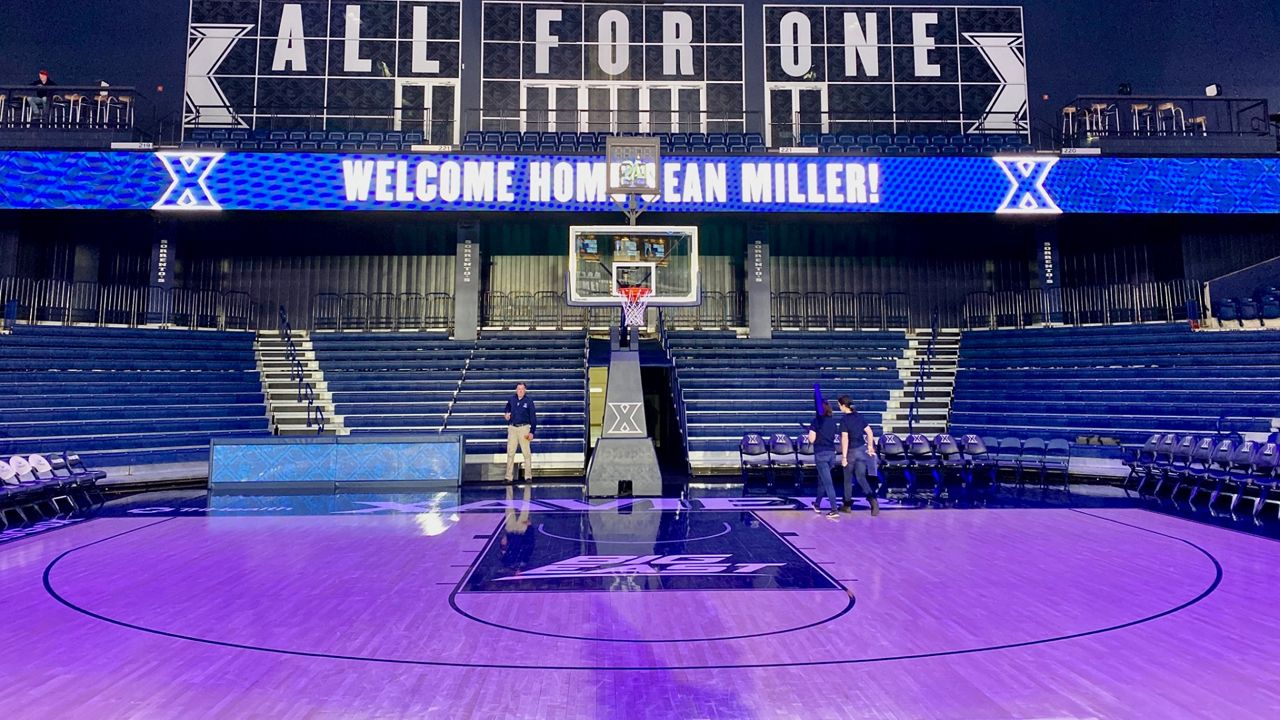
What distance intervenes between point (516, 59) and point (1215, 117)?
63.1ft

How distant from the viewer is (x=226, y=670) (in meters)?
3.90

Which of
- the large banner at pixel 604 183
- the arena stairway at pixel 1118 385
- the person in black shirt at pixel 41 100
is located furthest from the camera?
the person in black shirt at pixel 41 100

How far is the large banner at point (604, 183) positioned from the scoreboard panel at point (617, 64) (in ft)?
12.7

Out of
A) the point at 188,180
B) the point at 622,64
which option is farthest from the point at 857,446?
the point at 188,180

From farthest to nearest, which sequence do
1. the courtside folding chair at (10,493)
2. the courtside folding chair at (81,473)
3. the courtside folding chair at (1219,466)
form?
the courtside folding chair at (81,473), the courtside folding chair at (1219,466), the courtside folding chair at (10,493)

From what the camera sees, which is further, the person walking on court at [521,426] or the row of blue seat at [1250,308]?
the row of blue seat at [1250,308]

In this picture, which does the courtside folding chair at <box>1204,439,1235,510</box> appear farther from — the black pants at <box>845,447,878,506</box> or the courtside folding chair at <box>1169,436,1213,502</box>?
the black pants at <box>845,447,878,506</box>

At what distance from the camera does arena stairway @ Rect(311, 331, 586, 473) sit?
554 inches

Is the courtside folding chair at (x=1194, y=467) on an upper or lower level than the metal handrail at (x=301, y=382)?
lower

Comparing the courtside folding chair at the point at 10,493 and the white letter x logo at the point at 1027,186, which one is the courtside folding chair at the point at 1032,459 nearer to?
the white letter x logo at the point at 1027,186

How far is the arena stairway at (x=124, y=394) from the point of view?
39.3 ft

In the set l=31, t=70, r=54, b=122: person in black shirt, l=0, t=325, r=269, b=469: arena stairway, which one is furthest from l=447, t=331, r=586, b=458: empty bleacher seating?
l=31, t=70, r=54, b=122: person in black shirt

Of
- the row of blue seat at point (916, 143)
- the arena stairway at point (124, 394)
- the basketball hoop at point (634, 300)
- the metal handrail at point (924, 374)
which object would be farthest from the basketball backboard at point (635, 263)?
the arena stairway at point (124, 394)

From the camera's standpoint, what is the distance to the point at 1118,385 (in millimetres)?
14039
